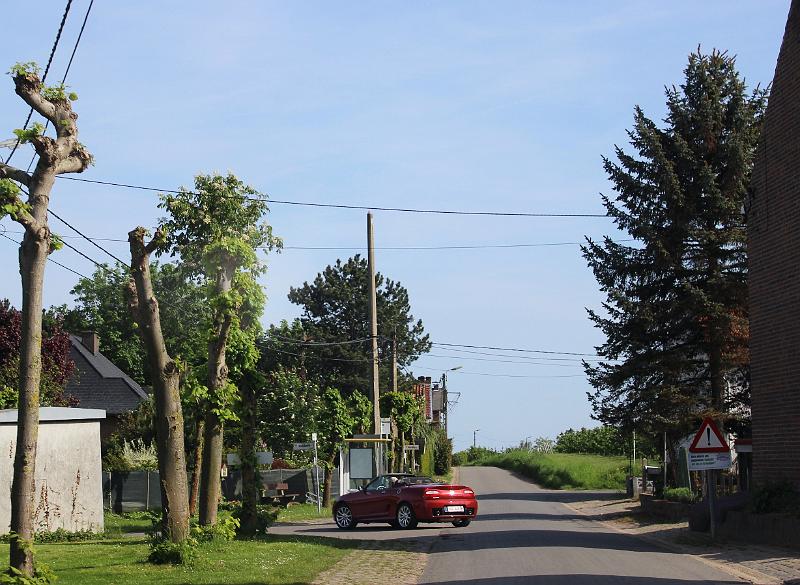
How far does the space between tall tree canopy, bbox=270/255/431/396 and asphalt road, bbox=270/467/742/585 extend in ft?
132

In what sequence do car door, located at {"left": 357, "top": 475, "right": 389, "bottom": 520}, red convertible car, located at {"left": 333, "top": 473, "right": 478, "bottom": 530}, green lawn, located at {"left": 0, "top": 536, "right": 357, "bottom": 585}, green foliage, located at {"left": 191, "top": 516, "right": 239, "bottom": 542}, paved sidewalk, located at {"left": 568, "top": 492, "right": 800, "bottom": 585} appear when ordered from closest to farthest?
1. green lawn, located at {"left": 0, "top": 536, "right": 357, "bottom": 585}
2. paved sidewalk, located at {"left": 568, "top": 492, "right": 800, "bottom": 585}
3. green foliage, located at {"left": 191, "top": 516, "right": 239, "bottom": 542}
4. red convertible car, located at {"left": 333, "top": 473, "right": 478, "bottom": 530}
5. car door, located at {"left": 357, "top": 475, "right": 389, "bottom": 520}

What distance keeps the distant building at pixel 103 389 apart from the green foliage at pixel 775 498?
31.8 meters

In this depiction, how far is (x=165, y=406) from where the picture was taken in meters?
15.3

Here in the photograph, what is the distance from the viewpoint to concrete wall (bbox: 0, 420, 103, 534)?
22625 mm

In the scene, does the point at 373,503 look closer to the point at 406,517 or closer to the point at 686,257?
the point at 406,517

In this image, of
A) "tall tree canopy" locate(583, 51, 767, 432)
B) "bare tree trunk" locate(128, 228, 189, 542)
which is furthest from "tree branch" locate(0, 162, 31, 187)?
"tall tree canopy" locate(583, 51, 767, 432)

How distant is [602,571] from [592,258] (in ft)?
56.5

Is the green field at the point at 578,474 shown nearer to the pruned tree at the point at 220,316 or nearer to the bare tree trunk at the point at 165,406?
the pruned tree at the point at 220,316

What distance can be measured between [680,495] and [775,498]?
855cm

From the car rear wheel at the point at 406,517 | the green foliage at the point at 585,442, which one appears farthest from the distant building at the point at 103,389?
the green foliage at the point at 585,442

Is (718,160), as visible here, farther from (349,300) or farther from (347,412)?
(349,300)

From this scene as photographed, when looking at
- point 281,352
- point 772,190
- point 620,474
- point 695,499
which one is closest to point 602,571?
point 772,190

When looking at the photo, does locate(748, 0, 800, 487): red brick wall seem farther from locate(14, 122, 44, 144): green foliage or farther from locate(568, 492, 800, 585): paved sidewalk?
locate(14, 122, 44, 144): green foliage

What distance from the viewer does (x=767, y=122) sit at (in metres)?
22.8
